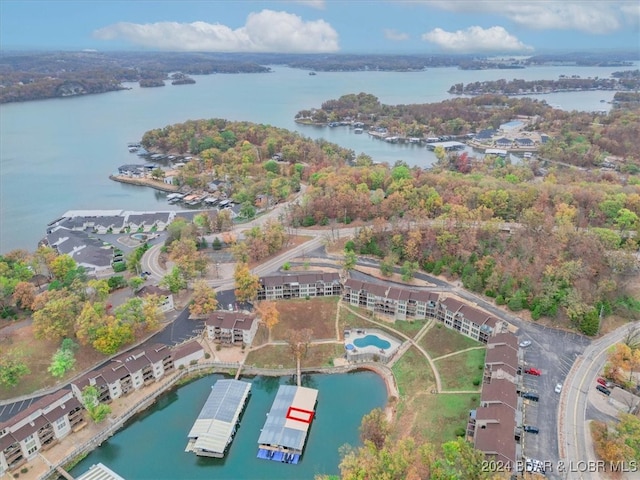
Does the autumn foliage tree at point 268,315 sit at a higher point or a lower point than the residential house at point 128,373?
higher

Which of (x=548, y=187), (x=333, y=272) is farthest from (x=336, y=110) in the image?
(x=333, y=272)

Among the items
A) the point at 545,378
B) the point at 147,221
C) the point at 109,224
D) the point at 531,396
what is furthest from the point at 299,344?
the point at 109,224

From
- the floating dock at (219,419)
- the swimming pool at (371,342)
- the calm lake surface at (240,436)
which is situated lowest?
the calm lake surface at (240,436)

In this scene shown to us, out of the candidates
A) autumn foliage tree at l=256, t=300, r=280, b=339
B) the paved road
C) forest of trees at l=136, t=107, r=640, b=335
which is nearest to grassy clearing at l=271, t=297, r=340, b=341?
autumn foliage tree at l=256, t=300, r=280, b=339

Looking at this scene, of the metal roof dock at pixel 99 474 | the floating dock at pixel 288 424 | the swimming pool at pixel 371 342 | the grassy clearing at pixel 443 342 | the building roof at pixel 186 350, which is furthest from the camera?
the swimming pool at pixel 371 342

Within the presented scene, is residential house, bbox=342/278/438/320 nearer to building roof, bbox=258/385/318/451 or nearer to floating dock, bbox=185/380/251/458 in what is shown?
building roof, bbox=258/385/318/451

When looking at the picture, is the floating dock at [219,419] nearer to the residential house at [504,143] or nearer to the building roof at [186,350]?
the building roof at [186,350]

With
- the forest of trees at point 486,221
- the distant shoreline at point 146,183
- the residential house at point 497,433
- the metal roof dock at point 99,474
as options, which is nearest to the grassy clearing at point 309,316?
the forest of trees at point 486,221
